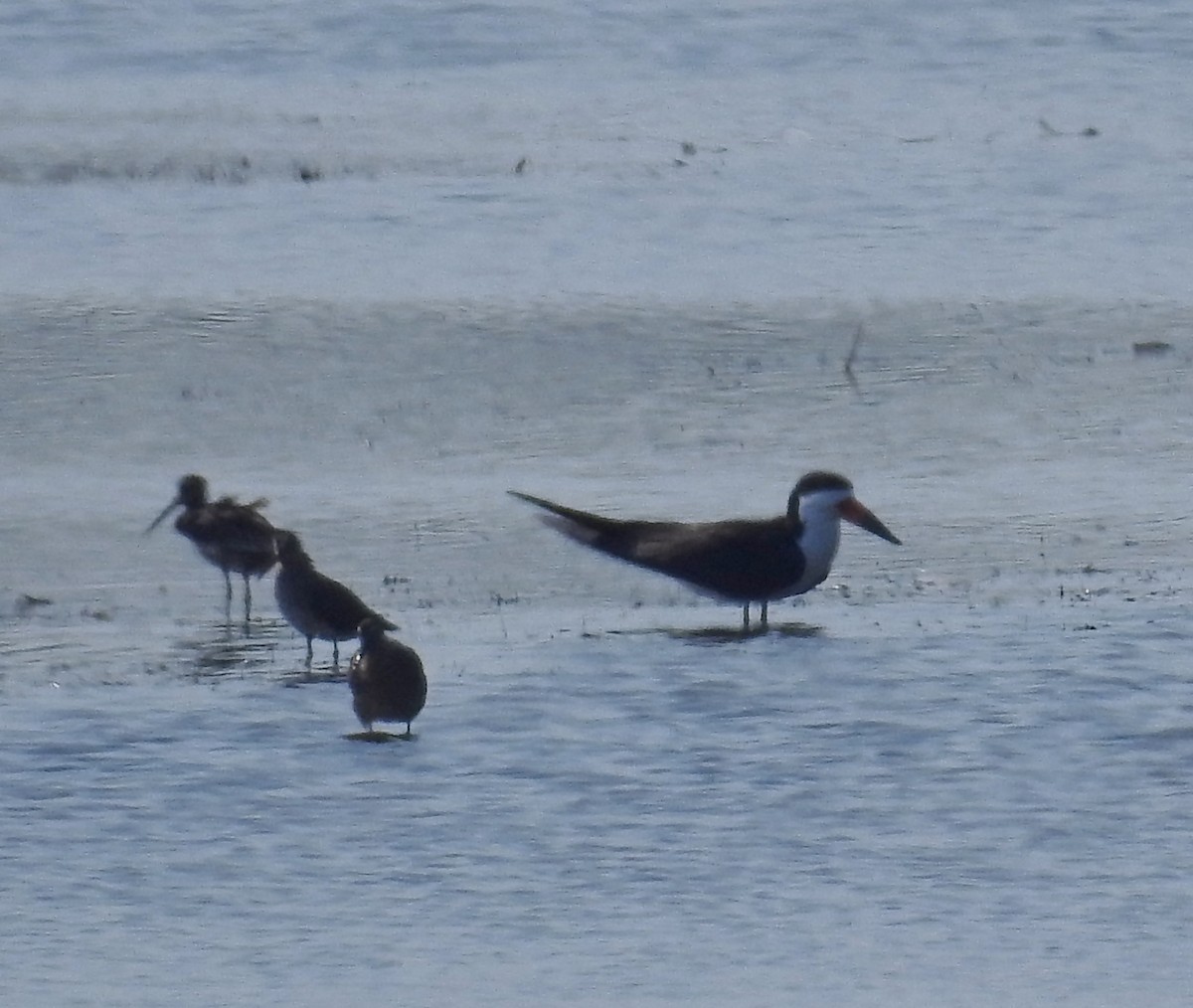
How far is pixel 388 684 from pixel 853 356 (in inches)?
246

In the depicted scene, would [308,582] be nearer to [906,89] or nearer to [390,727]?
[390,727]

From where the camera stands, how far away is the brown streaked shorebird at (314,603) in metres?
8.77

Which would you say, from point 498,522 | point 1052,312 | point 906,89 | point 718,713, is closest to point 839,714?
point 718,713

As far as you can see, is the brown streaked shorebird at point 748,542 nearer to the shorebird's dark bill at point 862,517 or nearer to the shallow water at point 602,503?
the shorebird's dark bill at point 862,517

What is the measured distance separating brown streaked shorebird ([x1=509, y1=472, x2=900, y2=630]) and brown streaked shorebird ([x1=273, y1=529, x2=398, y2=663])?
4.38 ft

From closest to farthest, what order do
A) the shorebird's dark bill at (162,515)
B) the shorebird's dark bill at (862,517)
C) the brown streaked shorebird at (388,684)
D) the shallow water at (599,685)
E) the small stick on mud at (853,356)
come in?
the shallow water at (599,685)
the brown streaked shorebird at (388,684)
the shorebird's dark bill at (862,517)
the shorebird's dark bill at (162,515)
the small stick on mud at (853,356)

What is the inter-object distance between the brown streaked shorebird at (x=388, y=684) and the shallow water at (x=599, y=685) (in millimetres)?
116

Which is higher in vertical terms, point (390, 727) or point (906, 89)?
point (906, 89)

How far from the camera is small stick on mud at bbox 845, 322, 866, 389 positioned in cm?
1338

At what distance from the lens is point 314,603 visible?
890cm

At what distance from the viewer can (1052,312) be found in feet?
48.5

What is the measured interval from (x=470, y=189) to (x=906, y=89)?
16.3ft

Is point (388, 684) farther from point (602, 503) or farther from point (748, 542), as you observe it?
point (602, 503)

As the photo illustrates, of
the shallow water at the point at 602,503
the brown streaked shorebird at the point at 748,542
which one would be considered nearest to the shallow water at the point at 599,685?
the shallow water at the point at 602,503
